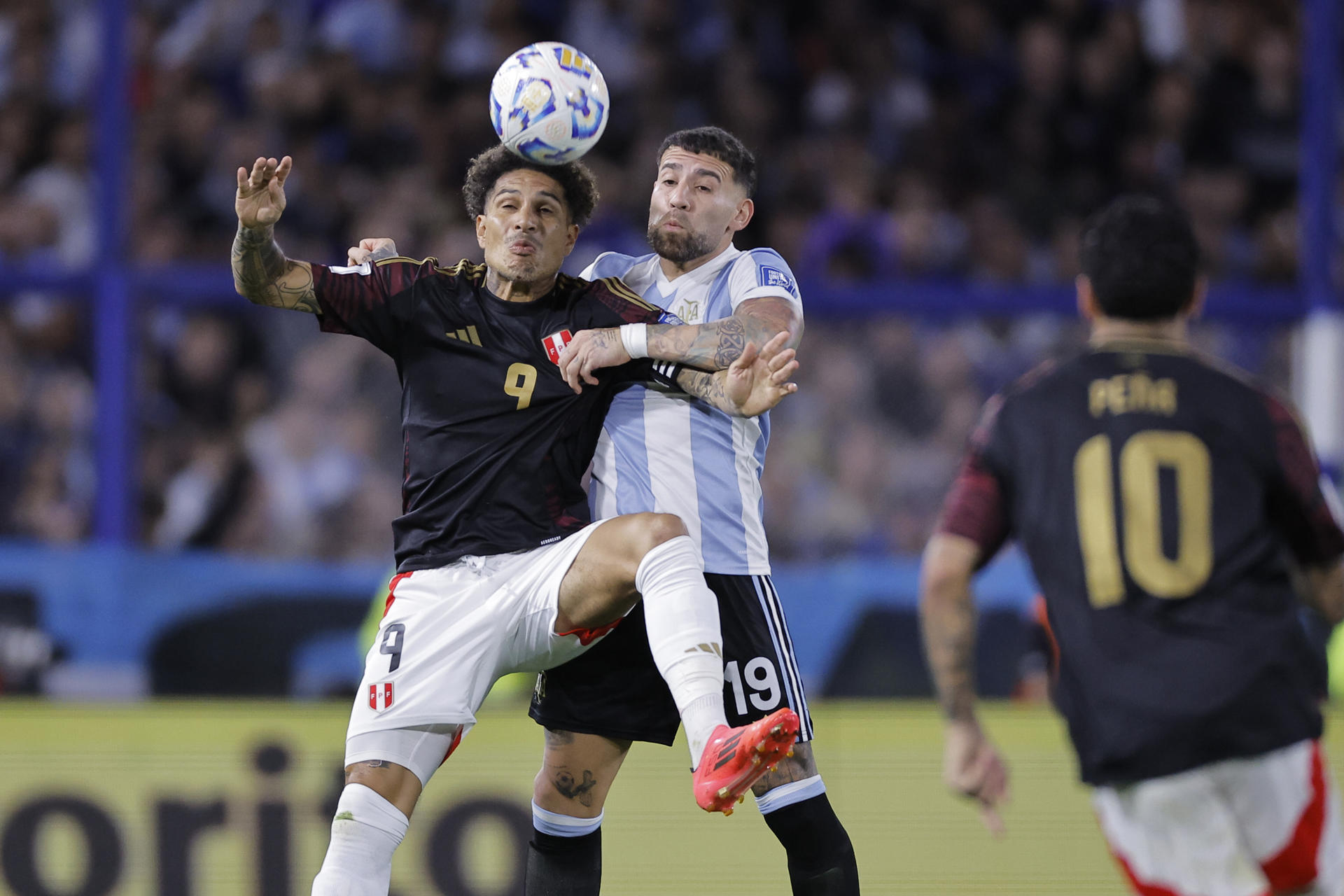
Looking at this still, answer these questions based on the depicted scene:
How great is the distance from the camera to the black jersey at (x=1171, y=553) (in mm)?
2953

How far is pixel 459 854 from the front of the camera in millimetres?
6488

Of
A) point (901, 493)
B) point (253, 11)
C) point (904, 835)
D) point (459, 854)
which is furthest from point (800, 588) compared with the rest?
point (253, 11)

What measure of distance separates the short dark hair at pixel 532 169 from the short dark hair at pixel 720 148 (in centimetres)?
30

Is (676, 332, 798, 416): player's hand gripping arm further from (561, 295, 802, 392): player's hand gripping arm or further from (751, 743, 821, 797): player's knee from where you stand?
(751, 743, 821, 797): player's knee

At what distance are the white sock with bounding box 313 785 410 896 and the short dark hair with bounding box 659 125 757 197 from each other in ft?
6.81

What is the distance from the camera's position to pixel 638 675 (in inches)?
175

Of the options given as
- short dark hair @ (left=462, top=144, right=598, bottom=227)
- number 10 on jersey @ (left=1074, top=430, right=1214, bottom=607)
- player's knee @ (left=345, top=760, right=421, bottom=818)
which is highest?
short dark hair @ (left=462, top=144, right=598, bottom=227)

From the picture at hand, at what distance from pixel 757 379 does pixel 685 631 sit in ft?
2.33

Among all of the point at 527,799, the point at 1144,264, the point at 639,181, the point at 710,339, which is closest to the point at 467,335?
the point at 710,339

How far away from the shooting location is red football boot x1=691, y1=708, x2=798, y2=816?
3545mm

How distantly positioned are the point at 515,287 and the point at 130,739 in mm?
3293

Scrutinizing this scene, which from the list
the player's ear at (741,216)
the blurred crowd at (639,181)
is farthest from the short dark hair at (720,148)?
the blurred crowd at (639,181)

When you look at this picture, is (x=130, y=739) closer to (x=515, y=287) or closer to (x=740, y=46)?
(x=515, y=287)

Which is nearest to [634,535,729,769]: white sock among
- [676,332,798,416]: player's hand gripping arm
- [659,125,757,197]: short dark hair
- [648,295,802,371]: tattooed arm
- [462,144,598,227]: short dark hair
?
[676,332,798,416]: player's hand gripping arm
